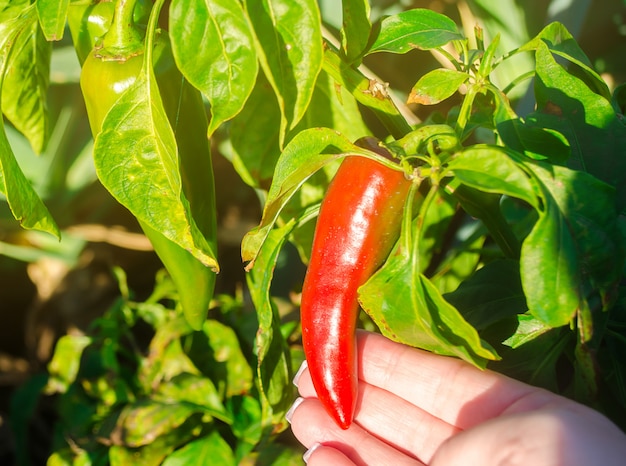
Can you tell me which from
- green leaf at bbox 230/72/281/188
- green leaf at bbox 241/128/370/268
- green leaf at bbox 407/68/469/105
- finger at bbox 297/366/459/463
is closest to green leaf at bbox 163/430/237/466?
finger at bbox 297/366/459/463

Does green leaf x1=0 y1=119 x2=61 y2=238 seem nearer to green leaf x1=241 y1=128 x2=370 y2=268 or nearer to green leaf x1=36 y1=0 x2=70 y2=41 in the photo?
green leaf x1=36 y1=0 x2=70 y2=41

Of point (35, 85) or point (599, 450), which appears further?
point (35, 85)

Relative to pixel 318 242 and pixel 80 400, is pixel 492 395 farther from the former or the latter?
pixel 80 400

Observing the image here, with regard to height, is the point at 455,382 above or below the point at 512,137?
below

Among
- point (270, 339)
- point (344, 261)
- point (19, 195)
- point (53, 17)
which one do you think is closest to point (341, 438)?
point (270, 339)

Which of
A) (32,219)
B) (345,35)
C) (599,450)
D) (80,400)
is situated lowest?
(80,400)

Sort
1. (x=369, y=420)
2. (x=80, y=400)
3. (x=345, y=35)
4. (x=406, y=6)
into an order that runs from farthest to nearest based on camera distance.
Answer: (x=406, y=6) < (x=80, y=400) < (x=369, y=420) < (x=345, y=35)

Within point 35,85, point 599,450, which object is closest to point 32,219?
point 35,85

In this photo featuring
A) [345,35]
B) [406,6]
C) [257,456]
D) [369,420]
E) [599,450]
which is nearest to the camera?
[599,450]
